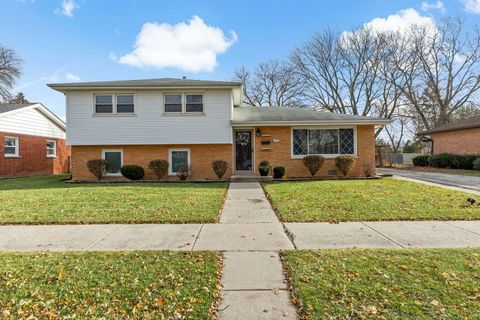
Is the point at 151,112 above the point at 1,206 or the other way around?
above

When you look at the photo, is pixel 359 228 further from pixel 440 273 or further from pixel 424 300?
pixel 424 300

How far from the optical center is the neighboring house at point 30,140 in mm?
16719

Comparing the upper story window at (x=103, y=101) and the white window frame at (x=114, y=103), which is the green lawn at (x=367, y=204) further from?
the upper story window at (x=103, y=101)

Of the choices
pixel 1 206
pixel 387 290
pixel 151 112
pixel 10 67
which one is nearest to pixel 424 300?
pixel 387 290

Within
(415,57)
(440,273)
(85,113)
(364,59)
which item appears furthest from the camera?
(364,59)

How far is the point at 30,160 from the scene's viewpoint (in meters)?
18.3

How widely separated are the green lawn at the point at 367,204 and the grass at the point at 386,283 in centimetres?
221

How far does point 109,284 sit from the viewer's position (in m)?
3.32

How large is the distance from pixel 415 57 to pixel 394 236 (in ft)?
111

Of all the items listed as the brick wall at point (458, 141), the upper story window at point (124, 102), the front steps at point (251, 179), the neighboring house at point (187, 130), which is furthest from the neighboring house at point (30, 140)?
the brick wall at point (458, 141)

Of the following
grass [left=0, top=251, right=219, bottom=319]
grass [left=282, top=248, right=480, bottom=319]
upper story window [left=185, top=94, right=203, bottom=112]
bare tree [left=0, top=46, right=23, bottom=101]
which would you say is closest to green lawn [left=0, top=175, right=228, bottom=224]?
grass [left=0, top=251, right=219, bottom=319]

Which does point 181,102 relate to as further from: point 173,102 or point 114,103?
point 114,103

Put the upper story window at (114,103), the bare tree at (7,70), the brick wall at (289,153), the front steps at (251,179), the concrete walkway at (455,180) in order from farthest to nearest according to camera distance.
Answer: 1. the bare tree at (7,70)
2. the brick wall at (289,153)
3. the upper story window at (114,103)
4. the front steps at (251,179)
5. the concrete walkway at (455,180)

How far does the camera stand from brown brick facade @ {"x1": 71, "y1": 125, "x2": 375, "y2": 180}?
46.7ft
